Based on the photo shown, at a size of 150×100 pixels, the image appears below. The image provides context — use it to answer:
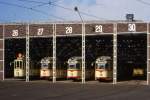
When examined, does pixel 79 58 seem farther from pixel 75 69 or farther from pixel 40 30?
pixel 40 30

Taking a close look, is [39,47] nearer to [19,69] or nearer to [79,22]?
[19,69]

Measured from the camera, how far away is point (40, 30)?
5106cm

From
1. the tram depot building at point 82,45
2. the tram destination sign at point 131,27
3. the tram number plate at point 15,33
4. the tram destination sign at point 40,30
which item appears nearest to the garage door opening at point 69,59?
the tram depot building at point 82,45

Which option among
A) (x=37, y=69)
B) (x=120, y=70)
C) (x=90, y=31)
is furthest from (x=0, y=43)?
(x=120, y=70)

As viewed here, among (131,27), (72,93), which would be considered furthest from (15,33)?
(72,93)

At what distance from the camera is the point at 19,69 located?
5441 cm

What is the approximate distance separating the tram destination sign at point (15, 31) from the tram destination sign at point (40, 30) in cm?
97

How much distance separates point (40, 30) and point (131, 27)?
9940 millimetres

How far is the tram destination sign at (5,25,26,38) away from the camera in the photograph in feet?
172

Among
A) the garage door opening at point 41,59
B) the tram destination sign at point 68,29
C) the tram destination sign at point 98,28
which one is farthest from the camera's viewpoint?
the garage door opening at point 41,59

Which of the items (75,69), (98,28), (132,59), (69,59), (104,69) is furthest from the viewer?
(132,59)

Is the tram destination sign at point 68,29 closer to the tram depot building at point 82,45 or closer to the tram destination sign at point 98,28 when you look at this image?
the tram depot building at point 82,45

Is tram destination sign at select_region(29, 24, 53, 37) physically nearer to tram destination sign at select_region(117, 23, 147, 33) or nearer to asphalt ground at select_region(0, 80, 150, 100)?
tram destination sign at select_region(117, 23, 147, 33)

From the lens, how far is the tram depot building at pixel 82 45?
48.0 metres
